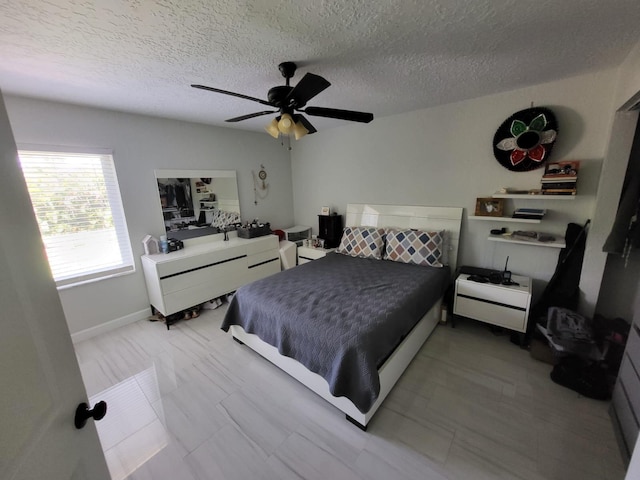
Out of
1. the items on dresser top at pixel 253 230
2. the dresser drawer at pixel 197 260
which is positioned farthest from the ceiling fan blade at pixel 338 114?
the items on dresser top at pixel 253 230

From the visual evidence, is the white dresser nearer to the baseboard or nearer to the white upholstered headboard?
the baseboard

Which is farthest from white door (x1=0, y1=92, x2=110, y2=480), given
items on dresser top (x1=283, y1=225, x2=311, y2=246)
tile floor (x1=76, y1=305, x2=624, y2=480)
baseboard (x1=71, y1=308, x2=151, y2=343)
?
items on dresser top (x1=283, y1=225, x2=311, y2=246)

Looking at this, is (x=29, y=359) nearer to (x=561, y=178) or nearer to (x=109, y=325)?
(x=109, y=325)

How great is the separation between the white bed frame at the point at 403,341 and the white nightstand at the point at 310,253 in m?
0.56

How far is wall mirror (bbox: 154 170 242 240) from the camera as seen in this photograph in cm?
314

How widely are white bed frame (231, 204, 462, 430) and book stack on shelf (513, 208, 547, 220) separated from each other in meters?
0.54

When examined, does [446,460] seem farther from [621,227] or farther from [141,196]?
[141,196]

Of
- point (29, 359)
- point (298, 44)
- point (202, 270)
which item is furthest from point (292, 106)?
point (202, 270)

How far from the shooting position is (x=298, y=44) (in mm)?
1562

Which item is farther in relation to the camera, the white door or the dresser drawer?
the dresser drawer

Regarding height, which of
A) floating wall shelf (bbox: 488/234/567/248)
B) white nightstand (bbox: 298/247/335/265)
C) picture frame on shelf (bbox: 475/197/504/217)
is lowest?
white nightstand (bbox: 298/247/335/265)

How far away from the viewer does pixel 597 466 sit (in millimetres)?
1390

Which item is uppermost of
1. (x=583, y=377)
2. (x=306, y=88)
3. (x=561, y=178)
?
(x=306, y=88)

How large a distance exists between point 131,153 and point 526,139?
156 inches
